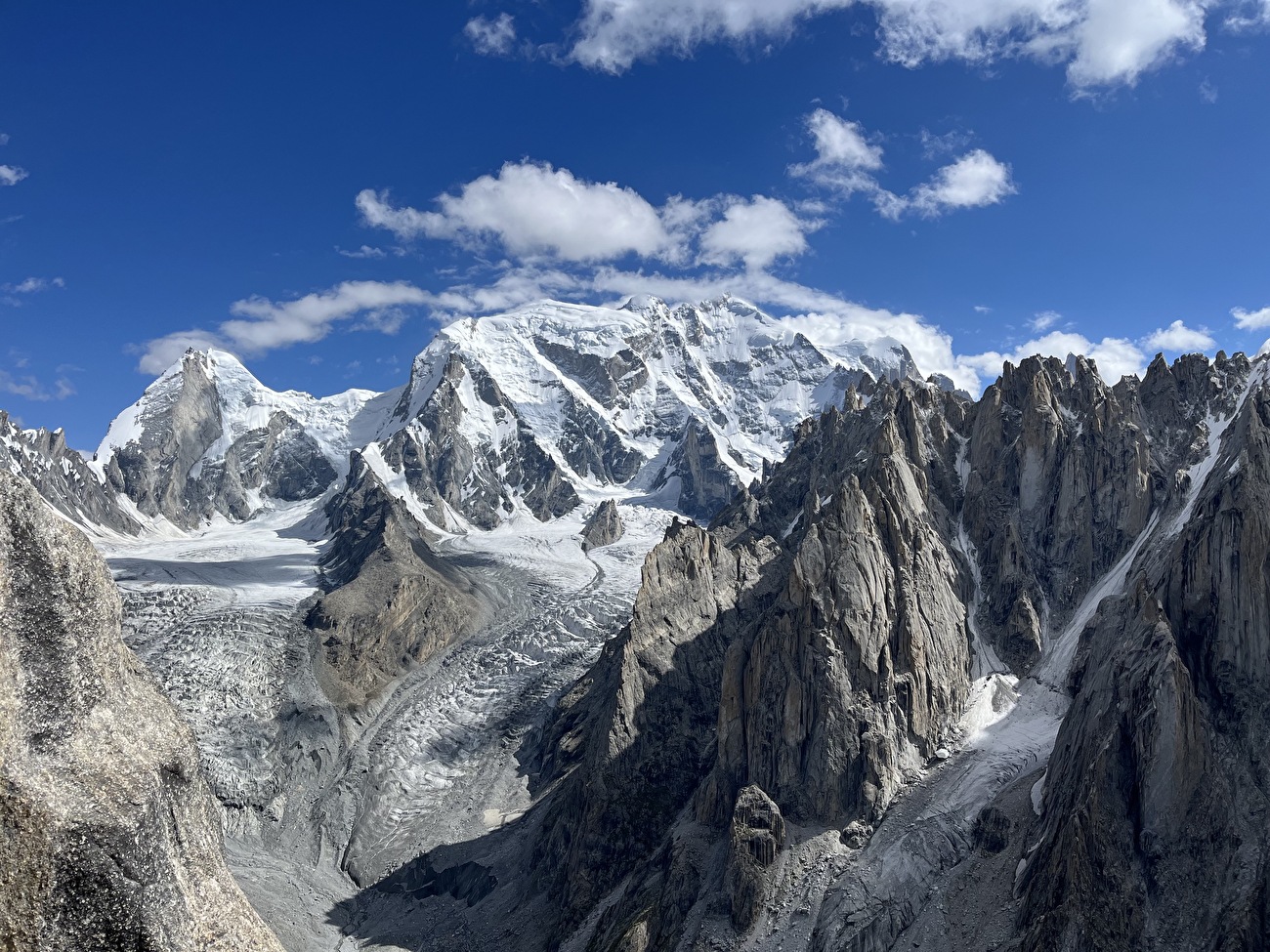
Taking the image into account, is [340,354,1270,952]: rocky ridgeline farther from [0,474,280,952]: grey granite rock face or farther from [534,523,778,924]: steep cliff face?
[0,474,280,952]: grey granite rock face

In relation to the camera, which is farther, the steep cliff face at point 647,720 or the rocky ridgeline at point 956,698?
the steep cliff face at point 647,720

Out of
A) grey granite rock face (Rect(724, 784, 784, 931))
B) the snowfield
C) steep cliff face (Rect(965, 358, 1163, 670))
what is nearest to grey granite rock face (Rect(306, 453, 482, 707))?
the snowfield

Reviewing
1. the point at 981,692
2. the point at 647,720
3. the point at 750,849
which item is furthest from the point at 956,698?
the point at 647,720

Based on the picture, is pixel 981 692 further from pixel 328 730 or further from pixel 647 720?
pixel 328 730

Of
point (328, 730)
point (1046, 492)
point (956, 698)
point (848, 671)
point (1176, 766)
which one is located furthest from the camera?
point (328, 730)

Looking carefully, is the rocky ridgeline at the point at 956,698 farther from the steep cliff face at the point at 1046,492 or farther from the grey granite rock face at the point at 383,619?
the grey granite rock face at the point at 383,619

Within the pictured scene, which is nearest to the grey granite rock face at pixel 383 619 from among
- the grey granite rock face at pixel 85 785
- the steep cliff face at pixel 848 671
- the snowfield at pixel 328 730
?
the snowfield at pixel 328 730

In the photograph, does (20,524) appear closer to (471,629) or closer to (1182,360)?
(1182,360)

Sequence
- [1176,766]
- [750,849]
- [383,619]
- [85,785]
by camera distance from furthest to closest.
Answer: [383,619], [750,849], [1176,766], [85,785]
